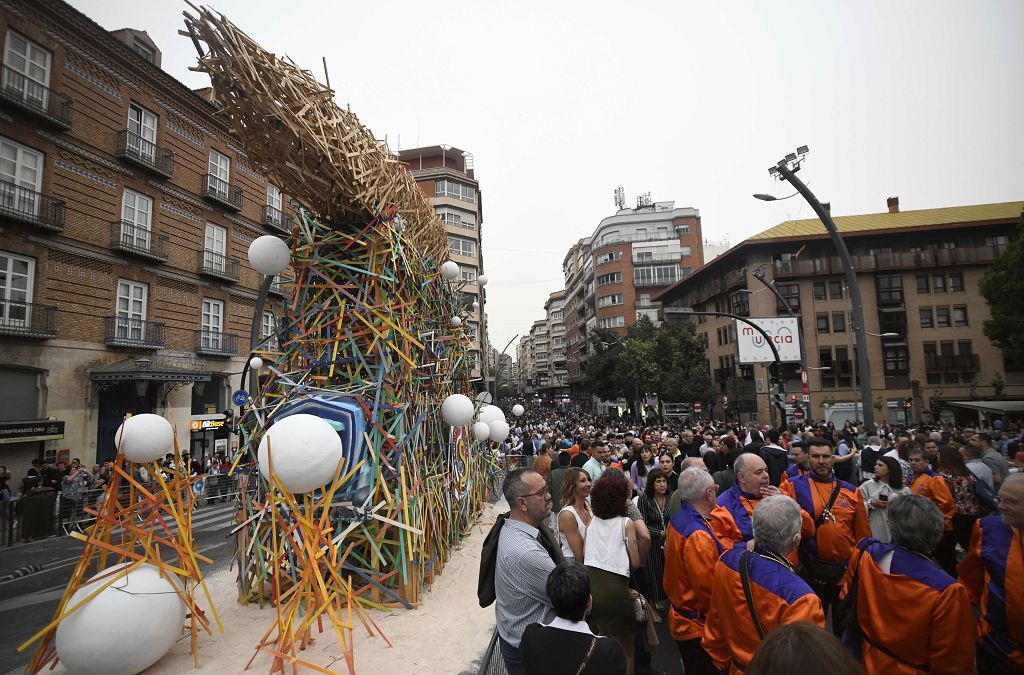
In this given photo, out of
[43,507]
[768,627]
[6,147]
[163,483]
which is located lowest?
[43,507]

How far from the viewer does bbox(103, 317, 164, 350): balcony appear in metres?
16.0

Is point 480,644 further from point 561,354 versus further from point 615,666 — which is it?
point 561,354

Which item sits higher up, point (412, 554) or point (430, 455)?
point (430, 455)

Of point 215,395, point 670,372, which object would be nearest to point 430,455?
point 215,395

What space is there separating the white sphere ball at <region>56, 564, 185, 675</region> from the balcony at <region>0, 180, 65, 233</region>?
14.0m

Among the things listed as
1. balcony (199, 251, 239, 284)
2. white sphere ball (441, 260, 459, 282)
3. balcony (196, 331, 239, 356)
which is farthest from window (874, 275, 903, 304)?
balcony (196, 331, 239, 356)

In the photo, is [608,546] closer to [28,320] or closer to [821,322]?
[28,320]

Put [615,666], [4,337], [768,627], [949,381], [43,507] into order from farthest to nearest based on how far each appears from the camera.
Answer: [949,381] < [4,337] < [43,507] < [768,627] < [615,666]

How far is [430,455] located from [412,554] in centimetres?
172

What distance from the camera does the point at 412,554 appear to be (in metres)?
5.54

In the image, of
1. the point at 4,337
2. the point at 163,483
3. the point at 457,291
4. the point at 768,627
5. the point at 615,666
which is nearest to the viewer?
the point at 615,666

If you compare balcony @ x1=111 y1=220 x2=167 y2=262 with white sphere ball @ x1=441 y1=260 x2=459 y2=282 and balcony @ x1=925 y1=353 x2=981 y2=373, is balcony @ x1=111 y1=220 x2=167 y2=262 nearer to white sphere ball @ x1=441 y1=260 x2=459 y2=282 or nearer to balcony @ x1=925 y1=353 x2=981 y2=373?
white sphere ball @ x1=441 y1=260 x2=459 y2=282

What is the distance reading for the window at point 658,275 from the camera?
58.6 metres

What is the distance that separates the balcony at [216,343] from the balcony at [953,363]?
40541mm
